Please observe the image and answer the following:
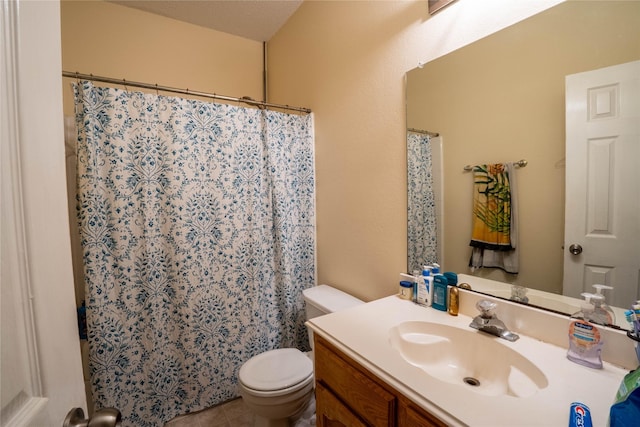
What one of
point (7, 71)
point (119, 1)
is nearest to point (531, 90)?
point (7, 71)

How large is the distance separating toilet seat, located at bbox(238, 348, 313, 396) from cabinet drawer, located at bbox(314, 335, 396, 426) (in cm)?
41

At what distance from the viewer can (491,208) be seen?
1.04 m

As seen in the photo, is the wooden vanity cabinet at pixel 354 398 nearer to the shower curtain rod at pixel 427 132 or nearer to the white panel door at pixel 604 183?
the white panel door at pixel 604 183

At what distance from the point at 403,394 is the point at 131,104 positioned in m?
1.76

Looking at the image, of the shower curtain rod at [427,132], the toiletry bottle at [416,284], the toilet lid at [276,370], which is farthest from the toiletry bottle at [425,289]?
the toilet lid at [276,370]

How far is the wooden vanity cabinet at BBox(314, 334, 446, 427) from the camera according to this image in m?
0.69

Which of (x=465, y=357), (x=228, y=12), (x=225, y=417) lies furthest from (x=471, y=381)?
(x=228, y=12)

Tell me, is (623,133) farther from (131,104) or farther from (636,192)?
(131,104)

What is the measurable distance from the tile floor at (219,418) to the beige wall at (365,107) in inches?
37.4

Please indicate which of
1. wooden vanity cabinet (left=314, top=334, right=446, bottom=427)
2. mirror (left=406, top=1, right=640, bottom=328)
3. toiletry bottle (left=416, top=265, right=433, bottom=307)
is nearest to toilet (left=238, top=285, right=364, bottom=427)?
wooden vanity cabinet (left=314, top=334, right=446, bottom=427)

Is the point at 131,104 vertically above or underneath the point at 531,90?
above

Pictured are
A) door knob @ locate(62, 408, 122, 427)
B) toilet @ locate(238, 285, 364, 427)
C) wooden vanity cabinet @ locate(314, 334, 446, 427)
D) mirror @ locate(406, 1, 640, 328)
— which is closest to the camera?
door knob @ locate(62, 408, 122, 427)

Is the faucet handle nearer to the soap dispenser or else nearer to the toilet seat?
the soap dispenser

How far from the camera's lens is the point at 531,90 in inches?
35.9
